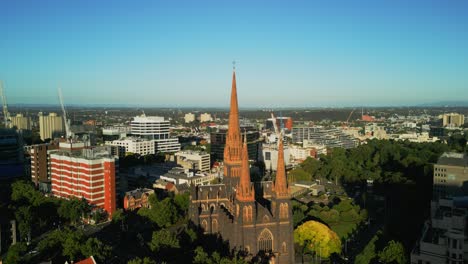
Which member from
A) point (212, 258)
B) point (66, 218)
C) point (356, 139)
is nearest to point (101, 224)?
point (66, 218)

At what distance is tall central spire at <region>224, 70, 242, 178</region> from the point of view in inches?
2052

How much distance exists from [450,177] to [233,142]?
4507 centimetres

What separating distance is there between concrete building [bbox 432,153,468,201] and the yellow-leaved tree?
103 feet

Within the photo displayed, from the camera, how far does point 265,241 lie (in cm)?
4500

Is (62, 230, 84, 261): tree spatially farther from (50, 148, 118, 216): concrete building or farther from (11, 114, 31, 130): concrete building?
(11, 114, 31, 130): concrete building

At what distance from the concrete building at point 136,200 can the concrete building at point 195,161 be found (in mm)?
36197

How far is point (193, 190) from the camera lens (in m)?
53.2

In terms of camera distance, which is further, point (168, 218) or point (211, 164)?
point (211, 164)

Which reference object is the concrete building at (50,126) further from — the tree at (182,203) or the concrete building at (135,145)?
the tree at (182,203)

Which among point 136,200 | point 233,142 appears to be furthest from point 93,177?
point 233,142

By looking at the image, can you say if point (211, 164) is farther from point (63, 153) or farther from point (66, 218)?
point (66, 218)

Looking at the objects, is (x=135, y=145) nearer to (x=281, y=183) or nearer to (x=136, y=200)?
(x=136, y=200)

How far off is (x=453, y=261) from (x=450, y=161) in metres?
42.8

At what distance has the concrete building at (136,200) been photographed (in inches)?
2791
